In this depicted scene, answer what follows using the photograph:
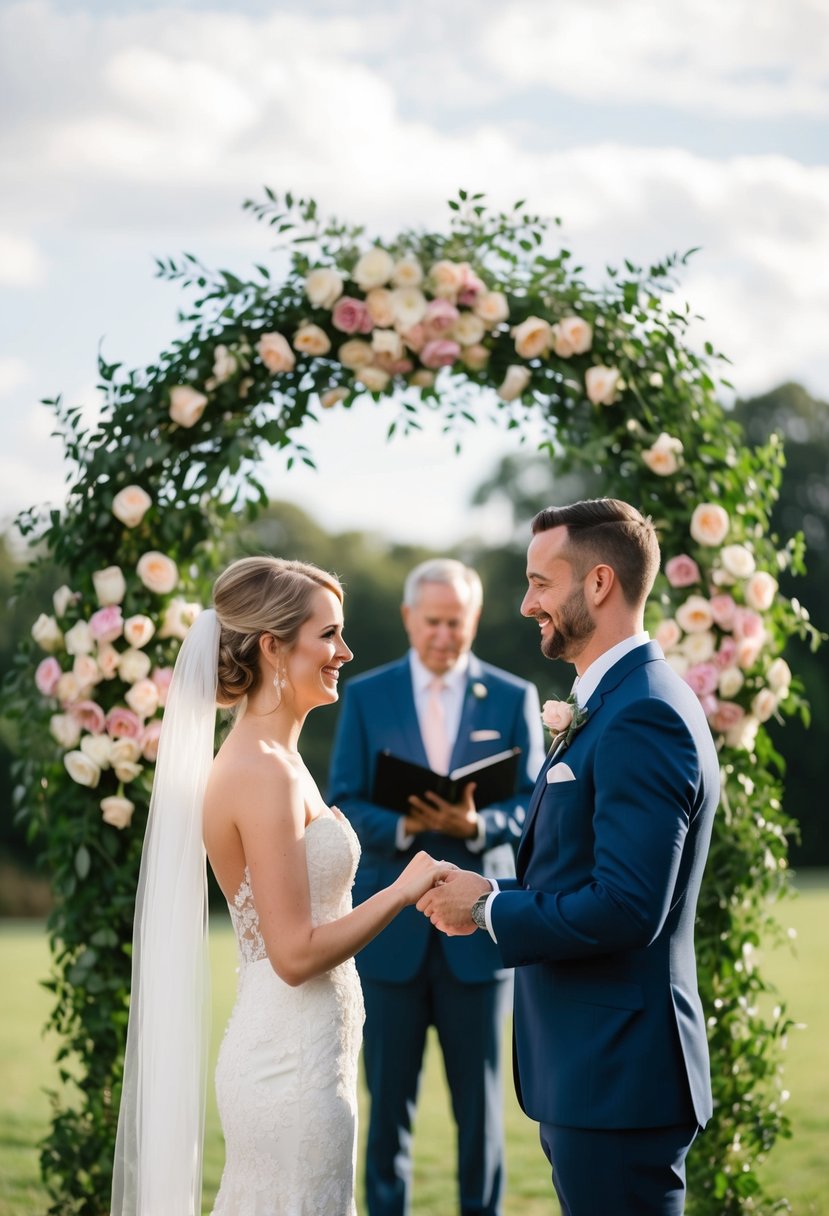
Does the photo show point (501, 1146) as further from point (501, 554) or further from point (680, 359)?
point (501, 554)

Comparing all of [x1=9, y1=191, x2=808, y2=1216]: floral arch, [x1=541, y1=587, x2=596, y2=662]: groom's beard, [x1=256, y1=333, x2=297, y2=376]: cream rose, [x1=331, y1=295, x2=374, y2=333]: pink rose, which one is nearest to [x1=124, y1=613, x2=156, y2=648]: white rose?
[x1=9, y1=191, x2=808, y2=1216]: floral arch

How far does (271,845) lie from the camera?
3.58 metres

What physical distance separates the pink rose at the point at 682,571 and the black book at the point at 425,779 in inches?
38.1

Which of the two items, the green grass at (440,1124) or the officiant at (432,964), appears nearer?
the officiant at (432,964)

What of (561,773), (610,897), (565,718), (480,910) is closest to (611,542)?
(565,718)

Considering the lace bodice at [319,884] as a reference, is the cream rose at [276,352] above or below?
above

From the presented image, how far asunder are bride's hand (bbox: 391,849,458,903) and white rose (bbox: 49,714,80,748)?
2.21 m

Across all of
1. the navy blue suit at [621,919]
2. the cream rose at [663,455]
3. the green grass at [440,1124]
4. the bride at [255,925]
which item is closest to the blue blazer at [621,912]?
the navy blue suit at [621,919]

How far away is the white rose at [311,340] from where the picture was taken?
18.5 ft

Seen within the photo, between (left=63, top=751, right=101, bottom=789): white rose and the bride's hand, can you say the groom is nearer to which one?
the bride's hand

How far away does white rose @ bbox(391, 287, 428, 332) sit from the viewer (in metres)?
5.64

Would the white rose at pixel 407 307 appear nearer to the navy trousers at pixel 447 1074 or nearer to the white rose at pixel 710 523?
the white rose at pixel 710 523

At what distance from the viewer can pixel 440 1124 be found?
337 inches

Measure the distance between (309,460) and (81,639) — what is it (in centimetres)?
119
